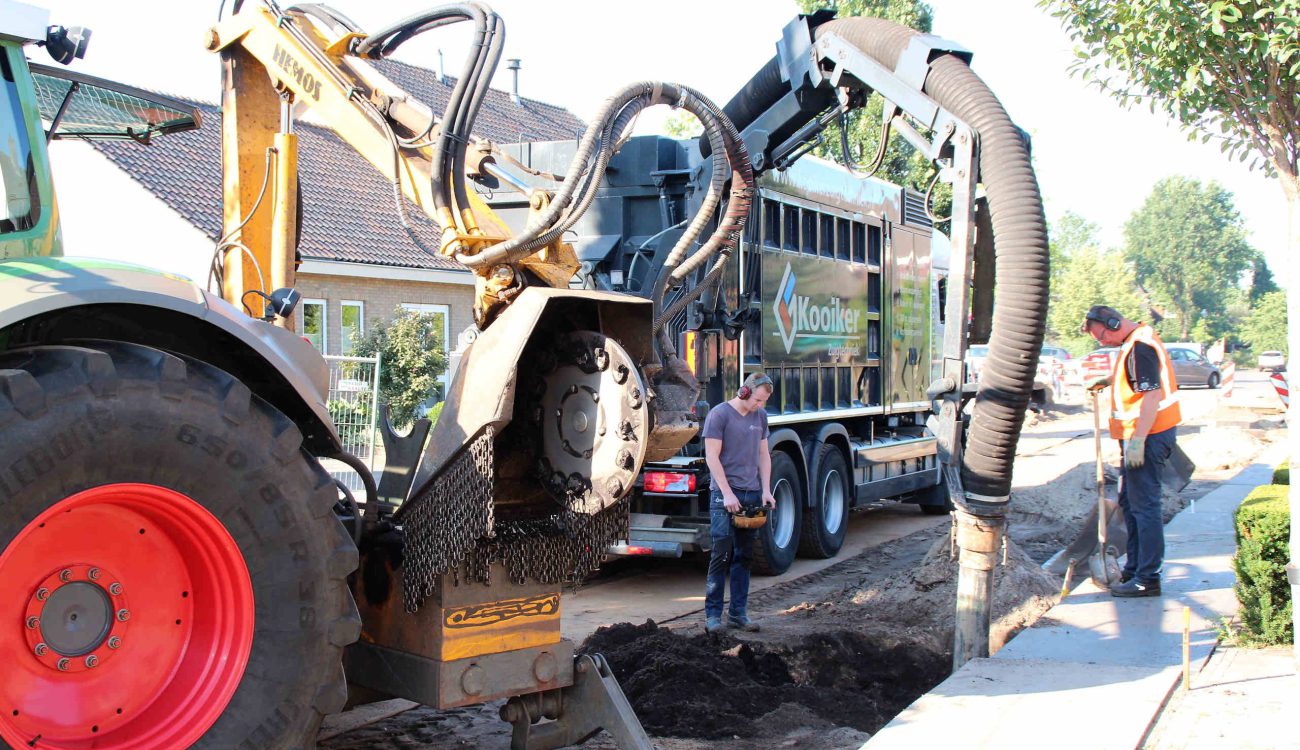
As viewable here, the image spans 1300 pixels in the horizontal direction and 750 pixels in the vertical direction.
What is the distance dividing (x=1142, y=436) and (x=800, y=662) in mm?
2781

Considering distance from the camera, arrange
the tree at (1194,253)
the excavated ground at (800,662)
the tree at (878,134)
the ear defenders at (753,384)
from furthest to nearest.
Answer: the tree at (1194,253) < the tree at (878,134) < the ear defenders at (753,384) < the excavated ground at (800,662)

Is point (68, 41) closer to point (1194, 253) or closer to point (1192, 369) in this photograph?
point (1192, 369)

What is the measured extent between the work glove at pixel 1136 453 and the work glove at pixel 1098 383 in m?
0.49

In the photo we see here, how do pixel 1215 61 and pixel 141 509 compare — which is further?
pixel 1215 61

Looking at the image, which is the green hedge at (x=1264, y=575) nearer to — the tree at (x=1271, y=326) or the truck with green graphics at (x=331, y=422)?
the truck with green graphics at (x=331, y=422)

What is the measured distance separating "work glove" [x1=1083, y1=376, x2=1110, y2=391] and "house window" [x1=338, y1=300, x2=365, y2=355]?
13006mm

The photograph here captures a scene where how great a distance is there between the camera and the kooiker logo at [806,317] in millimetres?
10266

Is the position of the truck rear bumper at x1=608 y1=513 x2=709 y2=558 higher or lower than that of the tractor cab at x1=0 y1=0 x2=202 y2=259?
lower

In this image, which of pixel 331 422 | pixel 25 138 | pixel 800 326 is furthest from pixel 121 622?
pixel 800 326

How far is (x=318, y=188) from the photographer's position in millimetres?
21344

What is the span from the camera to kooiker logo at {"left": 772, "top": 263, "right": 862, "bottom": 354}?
10.3 meters

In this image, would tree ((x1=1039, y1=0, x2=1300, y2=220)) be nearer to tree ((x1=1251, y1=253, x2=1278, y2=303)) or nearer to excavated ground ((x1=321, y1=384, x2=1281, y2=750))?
excavated ground ((x1=321, y1=384, x2=1281, y2=750))

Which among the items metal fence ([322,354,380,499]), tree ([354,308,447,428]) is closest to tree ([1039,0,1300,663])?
metal fence ([322,354,380,499])

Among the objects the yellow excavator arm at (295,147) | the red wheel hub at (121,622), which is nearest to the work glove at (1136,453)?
the yellow excavator arm at (295,147)
